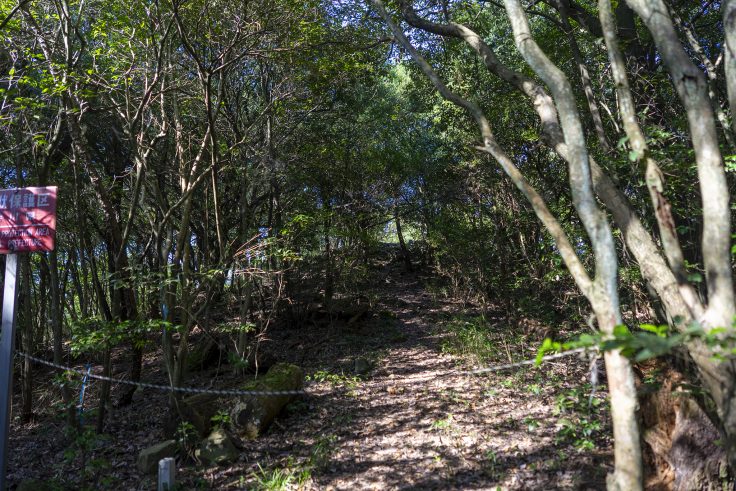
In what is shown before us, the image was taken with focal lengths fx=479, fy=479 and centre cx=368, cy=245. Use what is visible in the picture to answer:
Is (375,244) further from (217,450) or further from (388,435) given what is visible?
(217,450)

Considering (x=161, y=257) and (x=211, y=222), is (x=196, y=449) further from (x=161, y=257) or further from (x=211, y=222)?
(x=211, y=222)

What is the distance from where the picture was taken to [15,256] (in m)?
4.00

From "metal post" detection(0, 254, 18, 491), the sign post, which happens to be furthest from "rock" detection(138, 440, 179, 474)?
the sign post

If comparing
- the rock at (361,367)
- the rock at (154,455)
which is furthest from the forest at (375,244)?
the rock at (361,367)

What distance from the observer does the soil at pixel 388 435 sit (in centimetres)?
450

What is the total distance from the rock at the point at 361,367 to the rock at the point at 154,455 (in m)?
3.38

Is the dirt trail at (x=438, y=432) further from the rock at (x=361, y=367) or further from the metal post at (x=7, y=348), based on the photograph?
the metal post at (x=7, y=348)

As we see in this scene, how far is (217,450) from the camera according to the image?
532 centimetres

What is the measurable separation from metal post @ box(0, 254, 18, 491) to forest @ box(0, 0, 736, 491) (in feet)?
0.22

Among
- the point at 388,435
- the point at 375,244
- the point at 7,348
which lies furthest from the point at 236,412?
the point at 375,244

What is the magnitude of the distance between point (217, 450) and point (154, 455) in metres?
0.68

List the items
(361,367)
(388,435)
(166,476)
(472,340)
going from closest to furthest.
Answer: (166,476) < (388,435) < (361,367) < (472,340)

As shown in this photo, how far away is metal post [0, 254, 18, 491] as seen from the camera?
12.4 ft

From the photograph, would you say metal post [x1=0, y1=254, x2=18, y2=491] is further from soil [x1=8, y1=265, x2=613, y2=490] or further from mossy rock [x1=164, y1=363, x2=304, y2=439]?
mossy rock [x1=164, y1=363, x2=304, y2=439]
